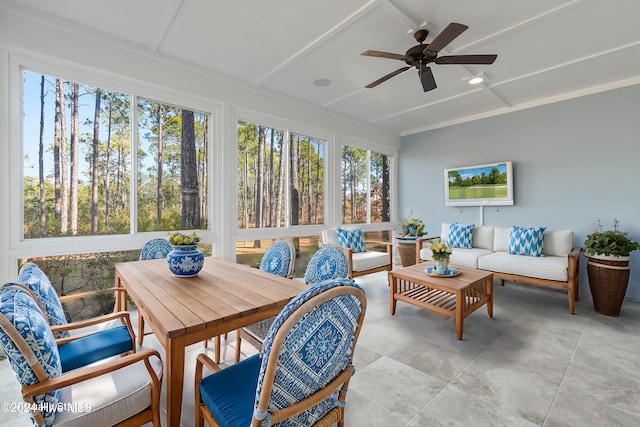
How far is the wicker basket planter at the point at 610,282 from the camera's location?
3.13 metres

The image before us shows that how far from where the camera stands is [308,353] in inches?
36.9

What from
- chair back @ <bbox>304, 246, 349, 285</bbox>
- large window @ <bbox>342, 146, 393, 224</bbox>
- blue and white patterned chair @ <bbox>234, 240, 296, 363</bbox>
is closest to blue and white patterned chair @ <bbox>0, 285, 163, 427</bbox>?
blue and white patterned chair @ <bbox>234, 240, 296, 363</bbox>

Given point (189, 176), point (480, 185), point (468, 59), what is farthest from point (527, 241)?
A: point (189, 176)

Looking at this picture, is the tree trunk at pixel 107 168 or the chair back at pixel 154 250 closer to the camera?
the chair back at pixel 154 250

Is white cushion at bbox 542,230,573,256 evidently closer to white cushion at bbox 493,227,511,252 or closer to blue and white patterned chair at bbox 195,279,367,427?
white cushion at bbox 493,227,511,252

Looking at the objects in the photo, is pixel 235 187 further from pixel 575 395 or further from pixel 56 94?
pixel 575 395

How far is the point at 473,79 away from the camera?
3641 millimetres

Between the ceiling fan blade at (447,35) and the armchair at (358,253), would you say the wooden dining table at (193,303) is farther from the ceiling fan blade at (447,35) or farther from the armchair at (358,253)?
the ceiling fan blade at (447,35)

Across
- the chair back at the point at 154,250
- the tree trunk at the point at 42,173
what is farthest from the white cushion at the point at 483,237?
the tree trunk at the point at 42,173

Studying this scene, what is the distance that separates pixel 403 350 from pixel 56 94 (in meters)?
4.04

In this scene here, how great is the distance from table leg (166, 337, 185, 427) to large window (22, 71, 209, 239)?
248 centimetres

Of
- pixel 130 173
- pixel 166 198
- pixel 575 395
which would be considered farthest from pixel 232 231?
pixel 575 395

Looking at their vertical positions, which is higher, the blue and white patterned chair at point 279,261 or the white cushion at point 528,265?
the blue and white patterned chair at point 279,261

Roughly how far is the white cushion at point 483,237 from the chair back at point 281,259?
3.62 metres
